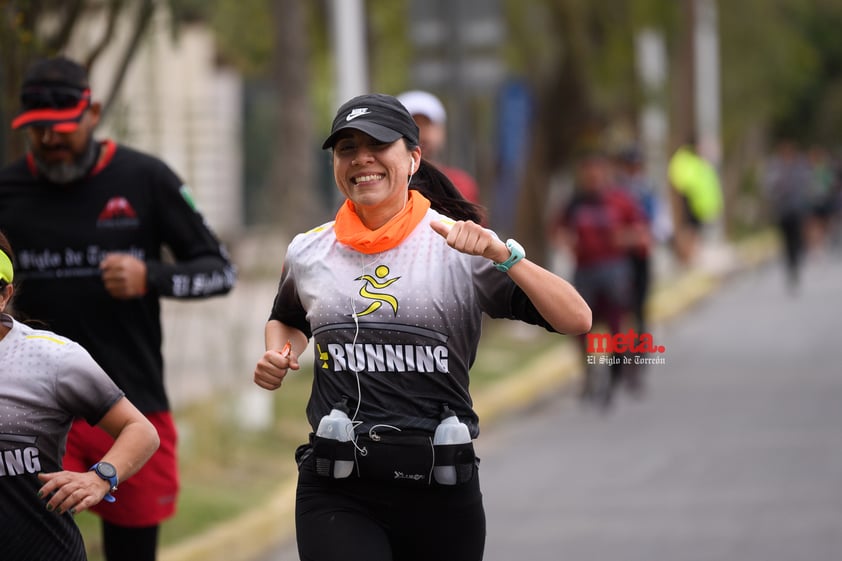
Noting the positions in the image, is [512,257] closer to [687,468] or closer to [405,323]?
[405,323]

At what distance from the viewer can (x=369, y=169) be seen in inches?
165

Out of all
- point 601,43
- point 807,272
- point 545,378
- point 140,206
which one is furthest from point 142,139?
point 807,272

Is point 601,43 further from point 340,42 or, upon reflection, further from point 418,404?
point 418,404

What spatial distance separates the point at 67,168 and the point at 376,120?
1561 millimetres

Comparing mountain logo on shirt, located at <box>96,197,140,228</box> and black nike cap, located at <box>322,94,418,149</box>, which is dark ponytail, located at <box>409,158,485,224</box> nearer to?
black nike cap, located at <box>322,94,418,149</box>

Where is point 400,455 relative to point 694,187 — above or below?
below

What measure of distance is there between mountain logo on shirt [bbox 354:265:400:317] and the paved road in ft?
13.5

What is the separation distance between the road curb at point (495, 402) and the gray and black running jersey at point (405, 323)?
11.7ft

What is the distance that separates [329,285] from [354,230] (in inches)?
6.2

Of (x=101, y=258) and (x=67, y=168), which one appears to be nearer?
(x=67, y=168)

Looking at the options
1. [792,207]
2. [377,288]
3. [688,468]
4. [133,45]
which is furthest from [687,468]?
[792,207]

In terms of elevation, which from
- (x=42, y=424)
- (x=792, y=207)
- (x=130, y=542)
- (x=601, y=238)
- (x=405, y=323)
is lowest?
(x=130, y=542)

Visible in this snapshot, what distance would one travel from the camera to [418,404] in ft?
13.9

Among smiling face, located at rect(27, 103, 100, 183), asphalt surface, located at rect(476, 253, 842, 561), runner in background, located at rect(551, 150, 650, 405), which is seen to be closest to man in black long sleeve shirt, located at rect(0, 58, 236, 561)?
smiling face, located at rect(27, 103, 100, 183)
